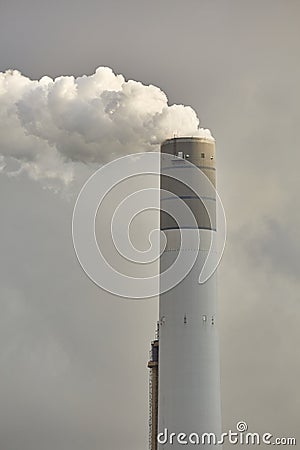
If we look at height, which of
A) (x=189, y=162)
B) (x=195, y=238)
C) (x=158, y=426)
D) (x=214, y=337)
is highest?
(x=189, y=162)

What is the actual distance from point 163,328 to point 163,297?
4.21ft

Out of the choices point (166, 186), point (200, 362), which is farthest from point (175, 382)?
point (166, 186)

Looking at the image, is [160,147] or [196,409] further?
[160,147]

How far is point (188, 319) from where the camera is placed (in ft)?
129

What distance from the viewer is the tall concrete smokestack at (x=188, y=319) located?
127ft

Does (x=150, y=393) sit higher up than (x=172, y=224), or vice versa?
(x=172, y=224)

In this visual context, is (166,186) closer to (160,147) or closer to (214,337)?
(160,147)

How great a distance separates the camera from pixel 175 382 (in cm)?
3891

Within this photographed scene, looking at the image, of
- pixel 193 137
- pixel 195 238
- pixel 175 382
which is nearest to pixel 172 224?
pixel 195 238

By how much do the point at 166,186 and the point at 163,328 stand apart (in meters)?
5.82

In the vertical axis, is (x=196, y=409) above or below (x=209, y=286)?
below

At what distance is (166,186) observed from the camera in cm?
4038

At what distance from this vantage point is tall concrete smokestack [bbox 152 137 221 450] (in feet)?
127

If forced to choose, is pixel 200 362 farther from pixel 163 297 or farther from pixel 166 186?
pixel 166 186
